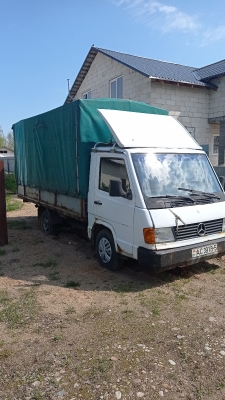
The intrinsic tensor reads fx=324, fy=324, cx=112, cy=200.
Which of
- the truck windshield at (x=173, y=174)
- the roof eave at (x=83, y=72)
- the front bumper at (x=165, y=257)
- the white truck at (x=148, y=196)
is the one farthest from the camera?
the roof eave at (x=83, y=72)

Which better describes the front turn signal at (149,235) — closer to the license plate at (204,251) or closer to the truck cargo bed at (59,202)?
the license plate at (204,251)

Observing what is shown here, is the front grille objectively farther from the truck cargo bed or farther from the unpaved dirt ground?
the truck cargo bed

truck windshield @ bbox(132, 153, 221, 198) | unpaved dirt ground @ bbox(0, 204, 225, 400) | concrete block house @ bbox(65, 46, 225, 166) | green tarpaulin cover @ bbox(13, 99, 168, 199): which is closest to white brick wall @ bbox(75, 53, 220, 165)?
concrete block house @ bbox(65, 46, 225, 166)

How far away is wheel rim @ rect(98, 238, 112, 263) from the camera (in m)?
5.51

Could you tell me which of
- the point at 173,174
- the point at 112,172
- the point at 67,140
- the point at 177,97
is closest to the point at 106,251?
the point at 112,172

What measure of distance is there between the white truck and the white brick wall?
8.08m

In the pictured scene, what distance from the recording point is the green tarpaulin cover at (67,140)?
234 inches

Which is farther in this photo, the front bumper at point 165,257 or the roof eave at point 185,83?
the roof eave at point 185,83

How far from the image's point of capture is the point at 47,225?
8.30 meters

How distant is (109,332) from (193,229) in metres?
2.00

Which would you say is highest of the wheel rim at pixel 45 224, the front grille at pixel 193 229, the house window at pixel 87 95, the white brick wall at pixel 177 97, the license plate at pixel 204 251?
the house window at pixel 87 95

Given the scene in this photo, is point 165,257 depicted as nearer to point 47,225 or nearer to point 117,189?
point 117,189

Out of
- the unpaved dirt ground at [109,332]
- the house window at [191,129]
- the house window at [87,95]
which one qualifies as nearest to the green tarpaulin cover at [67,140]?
the unpaved dirt ground at [109,332]

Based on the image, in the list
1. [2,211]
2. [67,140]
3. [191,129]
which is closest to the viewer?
[67,140]
